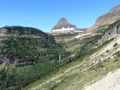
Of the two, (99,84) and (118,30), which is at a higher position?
(118,30)

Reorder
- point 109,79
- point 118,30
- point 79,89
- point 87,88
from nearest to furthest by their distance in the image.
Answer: point 109,79 → point 87,88 → point 79,89 → point 118,30

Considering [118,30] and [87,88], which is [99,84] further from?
[118,30]

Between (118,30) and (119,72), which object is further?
(118,30)

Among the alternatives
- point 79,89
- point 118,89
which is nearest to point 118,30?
point 79,89

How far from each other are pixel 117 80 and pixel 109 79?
288 centimetres

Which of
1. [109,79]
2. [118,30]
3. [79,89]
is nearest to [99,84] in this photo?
[109,79]

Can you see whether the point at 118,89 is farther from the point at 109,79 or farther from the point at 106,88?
the point at 109,79

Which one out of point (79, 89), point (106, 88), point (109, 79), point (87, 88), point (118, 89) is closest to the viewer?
point (118, 89)

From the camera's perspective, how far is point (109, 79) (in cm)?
Result: 4084

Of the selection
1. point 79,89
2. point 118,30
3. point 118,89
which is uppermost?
point 118,30

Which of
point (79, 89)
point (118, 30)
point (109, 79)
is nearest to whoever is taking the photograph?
point (109, 79)

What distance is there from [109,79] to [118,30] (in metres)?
102

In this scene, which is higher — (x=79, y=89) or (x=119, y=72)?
(x=119, y=72)

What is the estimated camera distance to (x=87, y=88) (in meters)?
43.7
